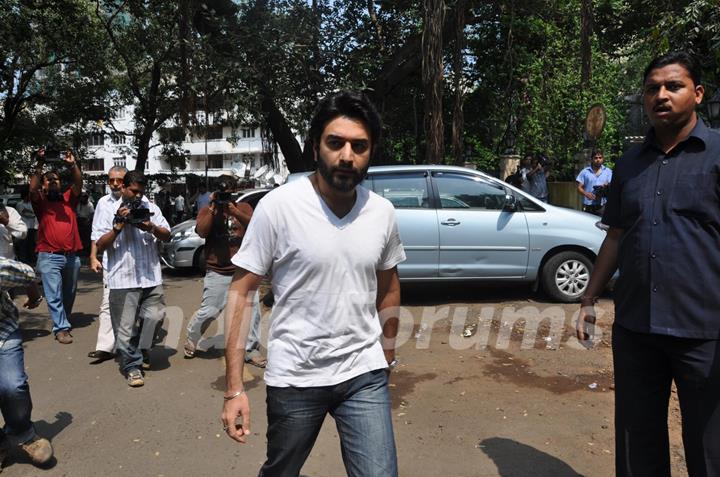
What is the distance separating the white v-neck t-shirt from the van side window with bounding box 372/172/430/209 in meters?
5.45

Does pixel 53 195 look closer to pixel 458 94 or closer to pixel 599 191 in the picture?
pixel 458 94

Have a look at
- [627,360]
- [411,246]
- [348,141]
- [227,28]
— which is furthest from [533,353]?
[227,28]

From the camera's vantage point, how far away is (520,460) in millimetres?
3664

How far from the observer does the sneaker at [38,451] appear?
364 cm

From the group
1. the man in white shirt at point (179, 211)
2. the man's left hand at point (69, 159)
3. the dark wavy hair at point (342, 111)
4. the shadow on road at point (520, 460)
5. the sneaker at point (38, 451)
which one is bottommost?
the shadow on road at point (520, 460)

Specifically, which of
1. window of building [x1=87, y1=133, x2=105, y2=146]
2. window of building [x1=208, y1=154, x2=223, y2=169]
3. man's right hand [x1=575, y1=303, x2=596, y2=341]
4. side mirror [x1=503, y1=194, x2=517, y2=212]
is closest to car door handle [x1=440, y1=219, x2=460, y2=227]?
side mirror [x1=503, y1=194, x2=517, y2=212]

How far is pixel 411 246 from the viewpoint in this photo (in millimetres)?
7527

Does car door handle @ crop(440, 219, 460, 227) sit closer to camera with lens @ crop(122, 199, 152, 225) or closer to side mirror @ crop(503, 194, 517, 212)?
side mirror @ crop(503, 194, 517, 212)

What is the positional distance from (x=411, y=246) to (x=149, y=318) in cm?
331

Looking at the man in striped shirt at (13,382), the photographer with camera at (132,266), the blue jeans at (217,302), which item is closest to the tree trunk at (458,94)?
the blue jeans at (217,302)

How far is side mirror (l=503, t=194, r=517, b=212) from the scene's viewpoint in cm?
760

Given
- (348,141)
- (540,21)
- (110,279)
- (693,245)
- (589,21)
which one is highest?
(540,21)

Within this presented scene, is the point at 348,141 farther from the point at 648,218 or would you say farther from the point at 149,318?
the point at 149,318

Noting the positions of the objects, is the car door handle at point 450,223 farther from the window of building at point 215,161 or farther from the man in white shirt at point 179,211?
the window of building at point 215,161
